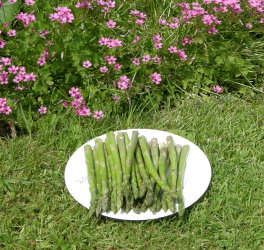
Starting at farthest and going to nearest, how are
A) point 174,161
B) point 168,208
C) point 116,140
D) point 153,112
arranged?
point 153,112, point 116,140, point 174,161, point 168,208

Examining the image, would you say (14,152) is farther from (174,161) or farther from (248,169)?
(248,169)

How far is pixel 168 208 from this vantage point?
11.4 ft

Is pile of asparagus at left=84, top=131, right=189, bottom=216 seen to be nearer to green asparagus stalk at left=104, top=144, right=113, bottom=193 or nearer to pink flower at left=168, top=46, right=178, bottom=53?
green asparagus stalk at left=104, top=144, right=113, bottom=193

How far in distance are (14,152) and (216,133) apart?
2290 mm

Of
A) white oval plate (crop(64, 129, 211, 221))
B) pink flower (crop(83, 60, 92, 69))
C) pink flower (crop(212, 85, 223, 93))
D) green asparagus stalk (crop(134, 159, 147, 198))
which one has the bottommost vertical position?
white oval plate (crop(64, 129, 211, 221))

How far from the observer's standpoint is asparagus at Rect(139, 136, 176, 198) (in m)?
3.47

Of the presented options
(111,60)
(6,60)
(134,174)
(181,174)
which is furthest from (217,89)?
(6,60)

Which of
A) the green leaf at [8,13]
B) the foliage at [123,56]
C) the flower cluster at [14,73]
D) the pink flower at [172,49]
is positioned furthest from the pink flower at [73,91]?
the green leaf at [8,13]

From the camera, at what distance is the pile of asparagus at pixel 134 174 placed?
344 centimetres

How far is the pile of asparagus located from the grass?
0.80 ft

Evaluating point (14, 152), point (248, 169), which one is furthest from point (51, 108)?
point (248, 169)

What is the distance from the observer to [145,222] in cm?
357

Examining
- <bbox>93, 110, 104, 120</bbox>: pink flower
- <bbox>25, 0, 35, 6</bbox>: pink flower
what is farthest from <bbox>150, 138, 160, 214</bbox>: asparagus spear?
<bbox>25, 0, 35, 6</bbox>: pink flower

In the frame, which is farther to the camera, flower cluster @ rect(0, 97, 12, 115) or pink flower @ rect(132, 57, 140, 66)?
pink flower @ rect(132, 57, 140, 66)
